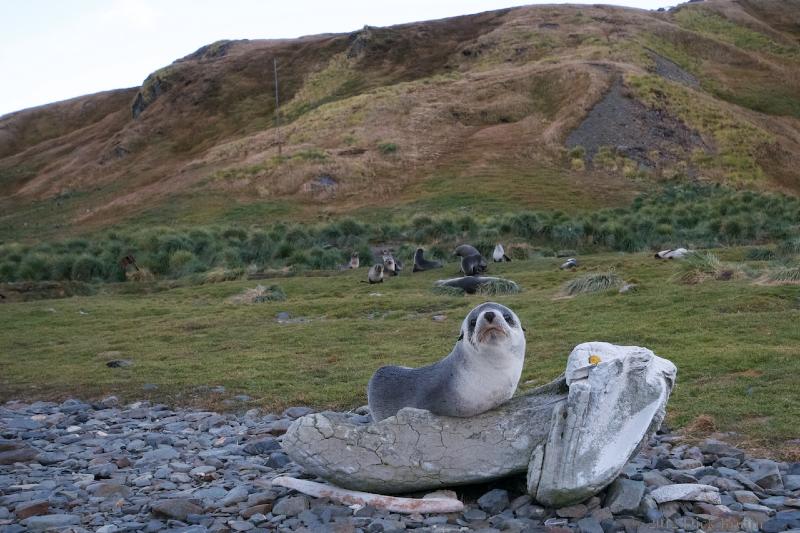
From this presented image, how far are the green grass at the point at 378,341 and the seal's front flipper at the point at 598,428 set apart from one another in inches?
90.4

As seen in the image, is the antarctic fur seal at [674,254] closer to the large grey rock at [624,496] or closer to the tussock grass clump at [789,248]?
the tussock grass clump at [789,248]

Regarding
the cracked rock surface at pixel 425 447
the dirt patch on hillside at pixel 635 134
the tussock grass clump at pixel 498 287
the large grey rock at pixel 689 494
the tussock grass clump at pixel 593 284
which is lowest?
the tussock grass clump at pixel 498 287

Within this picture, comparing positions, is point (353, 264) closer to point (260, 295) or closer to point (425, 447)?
point (260, 295)

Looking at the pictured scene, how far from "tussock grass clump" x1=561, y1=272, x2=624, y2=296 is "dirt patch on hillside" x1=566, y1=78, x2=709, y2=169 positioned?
3770cm

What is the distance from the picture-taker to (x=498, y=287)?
20.7 metres

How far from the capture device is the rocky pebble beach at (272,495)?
19.5 ft

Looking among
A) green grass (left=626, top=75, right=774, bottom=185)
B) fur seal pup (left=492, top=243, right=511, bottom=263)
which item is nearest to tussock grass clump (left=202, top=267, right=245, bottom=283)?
fur seal pup (left=492, top=243, right=511, bottom=263)

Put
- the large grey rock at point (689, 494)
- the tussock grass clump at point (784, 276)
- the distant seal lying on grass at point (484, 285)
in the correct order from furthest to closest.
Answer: the distant seal lying on grass at point (484, 285)
the tussock grass clump at point (784, 276)
the large grey rock at point (689, 494)

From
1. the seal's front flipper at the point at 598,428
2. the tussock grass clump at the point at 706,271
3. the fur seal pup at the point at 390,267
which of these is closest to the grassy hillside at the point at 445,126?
the fur seal pup at the point at 390,267

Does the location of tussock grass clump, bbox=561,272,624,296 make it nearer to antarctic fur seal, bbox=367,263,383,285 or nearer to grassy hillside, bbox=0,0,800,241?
antarctic fur seal, bbox=367,263,383,285

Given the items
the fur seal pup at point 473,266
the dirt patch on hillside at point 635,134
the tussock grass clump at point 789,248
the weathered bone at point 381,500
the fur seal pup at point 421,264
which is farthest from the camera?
the dirt patch on hillside at point 635,134

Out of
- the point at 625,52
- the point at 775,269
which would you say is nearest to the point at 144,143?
the point at 625,52

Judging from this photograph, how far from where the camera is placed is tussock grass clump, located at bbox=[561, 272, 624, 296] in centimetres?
1867

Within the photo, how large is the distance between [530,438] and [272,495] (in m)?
2.14
